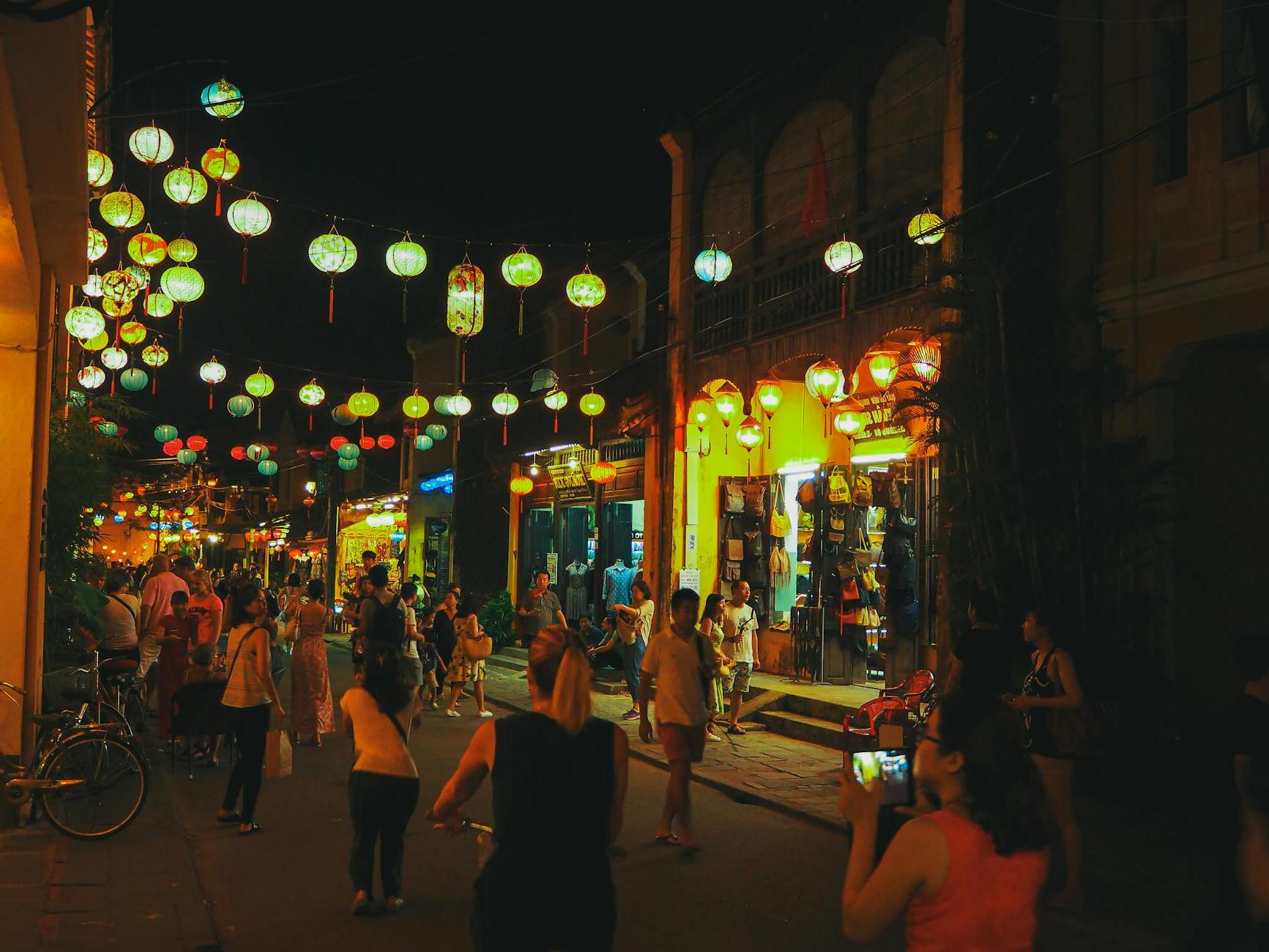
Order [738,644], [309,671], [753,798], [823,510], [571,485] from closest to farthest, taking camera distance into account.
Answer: [753,798], [309,671], [738,644], [823,510], [571,485]

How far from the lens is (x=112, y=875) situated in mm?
7789

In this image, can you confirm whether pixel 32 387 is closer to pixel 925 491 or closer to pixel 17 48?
pixel 17 48

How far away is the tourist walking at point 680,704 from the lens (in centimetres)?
880

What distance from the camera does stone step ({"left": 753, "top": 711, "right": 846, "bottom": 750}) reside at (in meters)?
14.2

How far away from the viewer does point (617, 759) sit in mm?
4059

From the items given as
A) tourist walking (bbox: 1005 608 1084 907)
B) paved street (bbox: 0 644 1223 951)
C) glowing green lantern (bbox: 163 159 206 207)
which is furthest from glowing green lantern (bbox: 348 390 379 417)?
tourist walking (bbox: 1005 608 1084 907)

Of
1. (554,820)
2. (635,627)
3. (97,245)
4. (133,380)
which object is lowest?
(635,627)

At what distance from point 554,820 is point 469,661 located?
13.4m

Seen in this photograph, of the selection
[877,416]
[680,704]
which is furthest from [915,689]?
[877,416]

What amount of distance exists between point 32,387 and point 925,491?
10.3 metres

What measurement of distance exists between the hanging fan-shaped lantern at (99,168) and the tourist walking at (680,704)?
767cm

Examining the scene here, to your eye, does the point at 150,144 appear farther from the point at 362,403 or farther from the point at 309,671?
the point at 362,403

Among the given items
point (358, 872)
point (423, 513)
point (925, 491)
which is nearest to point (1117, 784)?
point (925, 491)

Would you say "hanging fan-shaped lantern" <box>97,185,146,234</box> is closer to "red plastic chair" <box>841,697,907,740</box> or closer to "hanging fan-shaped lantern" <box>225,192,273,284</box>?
"hanging fan-shaped lantern" <box>225,192,273,284</box>
